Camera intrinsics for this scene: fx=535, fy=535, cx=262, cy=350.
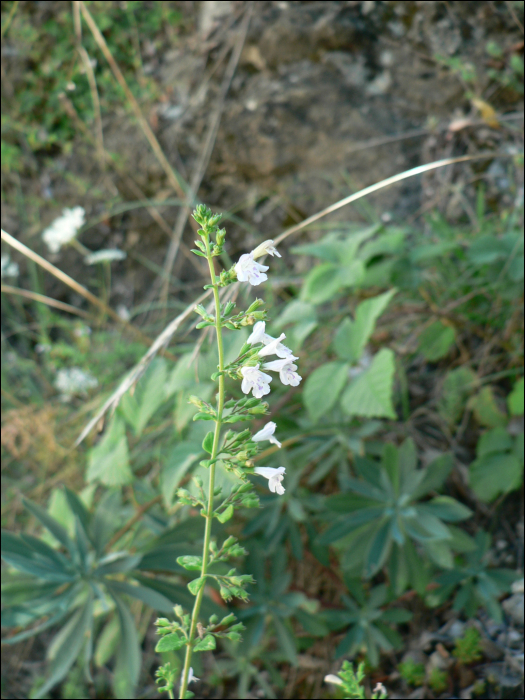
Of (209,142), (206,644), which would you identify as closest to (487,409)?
(206,644)

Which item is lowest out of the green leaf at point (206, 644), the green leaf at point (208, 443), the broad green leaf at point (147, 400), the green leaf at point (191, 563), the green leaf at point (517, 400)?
the green leaf at point (517, 400)

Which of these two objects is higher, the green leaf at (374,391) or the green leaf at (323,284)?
the green leaf at (323,284)

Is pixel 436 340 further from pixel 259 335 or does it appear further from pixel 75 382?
pixel 75 382

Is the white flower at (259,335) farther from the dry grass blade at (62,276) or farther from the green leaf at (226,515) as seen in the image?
the dry grass blade at (62,276)

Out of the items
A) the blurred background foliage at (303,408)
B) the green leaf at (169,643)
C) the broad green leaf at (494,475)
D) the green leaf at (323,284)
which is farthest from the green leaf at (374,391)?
the green leaf at (169,643)

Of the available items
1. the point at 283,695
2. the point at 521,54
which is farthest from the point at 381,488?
the point at 521,54

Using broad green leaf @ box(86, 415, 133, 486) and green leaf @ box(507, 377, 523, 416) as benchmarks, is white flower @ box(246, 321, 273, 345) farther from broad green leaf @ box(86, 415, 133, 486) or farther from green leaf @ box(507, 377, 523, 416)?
green leaf @ box(507, 377, 523, 416)

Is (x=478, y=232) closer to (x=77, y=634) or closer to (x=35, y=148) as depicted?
(x=77, y=634)
